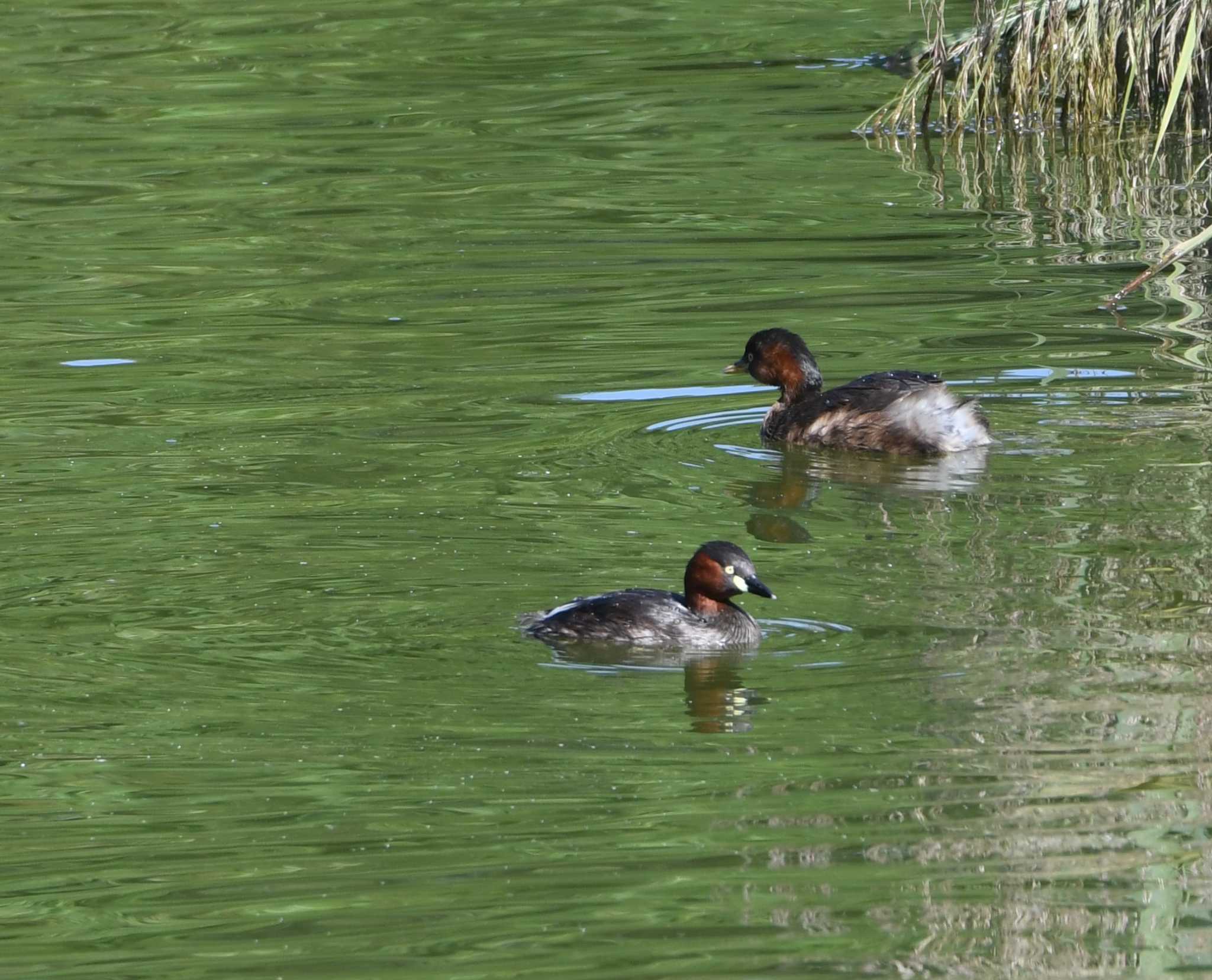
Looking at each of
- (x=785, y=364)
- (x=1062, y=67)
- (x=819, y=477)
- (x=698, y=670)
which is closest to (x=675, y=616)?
(x=698, y=670)

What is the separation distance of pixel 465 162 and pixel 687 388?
606 cm

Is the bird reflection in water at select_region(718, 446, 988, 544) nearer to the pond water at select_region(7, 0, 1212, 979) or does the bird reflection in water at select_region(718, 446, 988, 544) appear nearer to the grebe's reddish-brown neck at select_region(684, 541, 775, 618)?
the pond water at select_region(7, 0, 1212, 979)

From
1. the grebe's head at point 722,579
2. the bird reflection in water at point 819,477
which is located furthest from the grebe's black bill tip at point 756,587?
the bird reflection in water at point 819,477

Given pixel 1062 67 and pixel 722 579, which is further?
pixel 1062 67

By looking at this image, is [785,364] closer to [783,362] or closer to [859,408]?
[783,362]

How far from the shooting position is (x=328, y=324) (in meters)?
12.3

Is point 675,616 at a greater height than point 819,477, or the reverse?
point 675,616

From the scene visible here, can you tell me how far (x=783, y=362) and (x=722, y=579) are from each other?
11.1ft

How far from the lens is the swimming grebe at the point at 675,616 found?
282 inches

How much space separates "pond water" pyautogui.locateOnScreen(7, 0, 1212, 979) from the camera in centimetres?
527

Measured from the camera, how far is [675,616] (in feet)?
23.8

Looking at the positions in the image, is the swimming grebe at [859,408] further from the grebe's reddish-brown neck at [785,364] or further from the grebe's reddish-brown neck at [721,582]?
the grebe's reddish-brown neck at [721,582]

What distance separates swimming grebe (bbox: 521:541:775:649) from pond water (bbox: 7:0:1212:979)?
0.08 m

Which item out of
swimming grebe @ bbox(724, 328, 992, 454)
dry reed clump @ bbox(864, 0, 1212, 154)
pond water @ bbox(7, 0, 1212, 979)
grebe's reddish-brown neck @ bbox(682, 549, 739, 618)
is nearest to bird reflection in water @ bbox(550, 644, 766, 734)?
pond water @ bbox(7, 0, 1212, 979)
